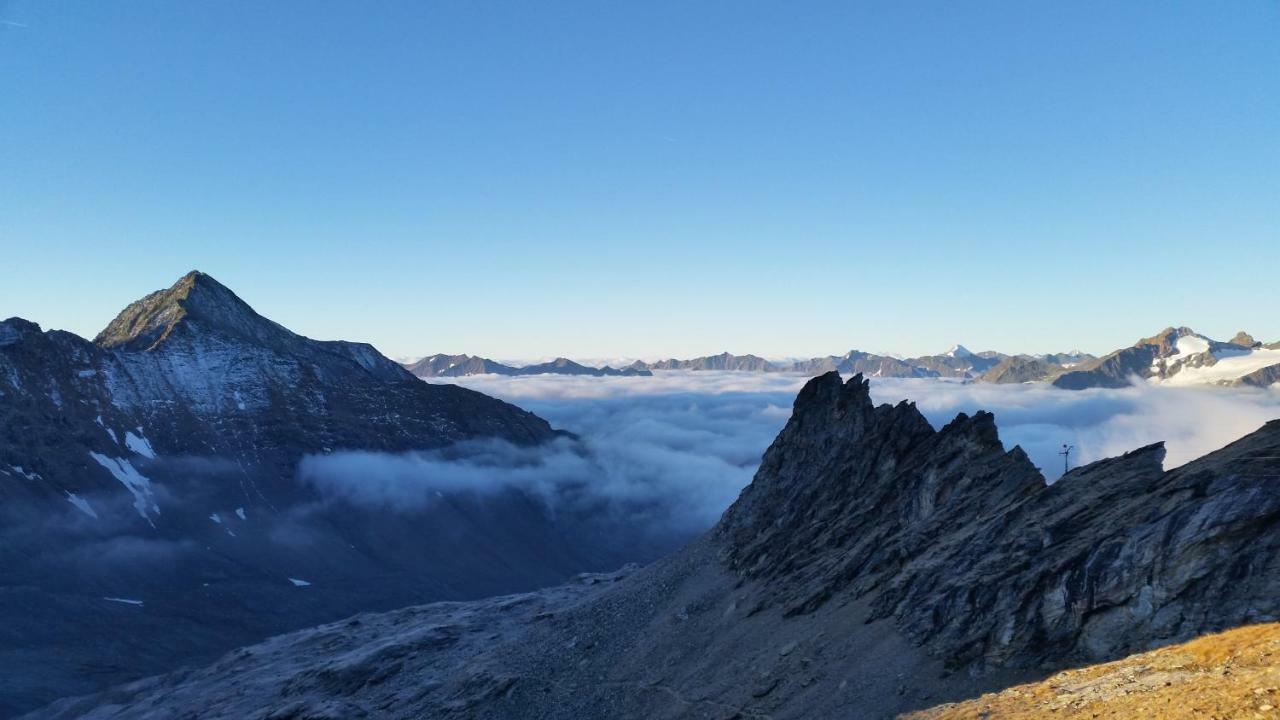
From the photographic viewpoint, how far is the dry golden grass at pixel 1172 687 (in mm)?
30109

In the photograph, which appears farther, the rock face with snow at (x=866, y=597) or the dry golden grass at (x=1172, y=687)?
the rock face with snow at (x=866, y=597)

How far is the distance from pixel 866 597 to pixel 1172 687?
3091 cm

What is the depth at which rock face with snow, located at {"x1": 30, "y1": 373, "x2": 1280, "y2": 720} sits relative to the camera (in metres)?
40.8

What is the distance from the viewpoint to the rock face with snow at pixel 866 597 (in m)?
40.8

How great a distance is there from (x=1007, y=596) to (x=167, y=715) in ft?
413

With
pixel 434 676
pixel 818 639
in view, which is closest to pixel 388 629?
pixel 434 676

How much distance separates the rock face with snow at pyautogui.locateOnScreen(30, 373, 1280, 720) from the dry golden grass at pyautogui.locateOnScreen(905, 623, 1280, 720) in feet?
6.90

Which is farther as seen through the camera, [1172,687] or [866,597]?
[866,597]

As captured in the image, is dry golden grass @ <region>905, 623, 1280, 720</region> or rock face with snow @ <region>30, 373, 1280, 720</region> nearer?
dry golden grass @ <region>905, 623, 1280, 720</region>

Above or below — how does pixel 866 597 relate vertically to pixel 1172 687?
below

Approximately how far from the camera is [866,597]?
6303 cm

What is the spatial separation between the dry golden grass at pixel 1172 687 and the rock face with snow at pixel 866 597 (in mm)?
2102

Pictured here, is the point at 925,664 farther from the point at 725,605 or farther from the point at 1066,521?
the point at 725,605

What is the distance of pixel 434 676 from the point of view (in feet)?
320
